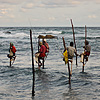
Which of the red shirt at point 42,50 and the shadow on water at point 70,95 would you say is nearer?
the shadow on water at point 70,95

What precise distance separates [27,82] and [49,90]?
6.65 ft

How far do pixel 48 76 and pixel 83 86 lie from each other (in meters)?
3.17

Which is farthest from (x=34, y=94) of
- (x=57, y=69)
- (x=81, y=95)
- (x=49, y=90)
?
(x=57, y=69)

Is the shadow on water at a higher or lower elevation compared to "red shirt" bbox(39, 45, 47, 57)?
lower

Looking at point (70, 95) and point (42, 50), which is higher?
point (42, 50)

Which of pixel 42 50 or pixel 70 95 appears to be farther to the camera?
pixel 42 50

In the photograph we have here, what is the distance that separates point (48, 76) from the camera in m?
15.0

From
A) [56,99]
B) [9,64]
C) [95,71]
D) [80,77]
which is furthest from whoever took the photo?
[9,64]

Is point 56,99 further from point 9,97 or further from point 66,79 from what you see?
point 66,79

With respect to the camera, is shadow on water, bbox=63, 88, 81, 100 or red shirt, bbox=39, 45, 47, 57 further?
red shirt, bbox=39, 45, 47, 57

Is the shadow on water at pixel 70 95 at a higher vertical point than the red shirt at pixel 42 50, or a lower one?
lower

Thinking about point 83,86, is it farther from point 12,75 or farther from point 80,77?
point 12,75

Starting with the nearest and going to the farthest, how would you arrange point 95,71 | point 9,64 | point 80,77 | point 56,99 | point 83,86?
point 56,99, point 83,86, point 80,77, point 95,71, point 9,64

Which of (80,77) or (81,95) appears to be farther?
(80,77)
